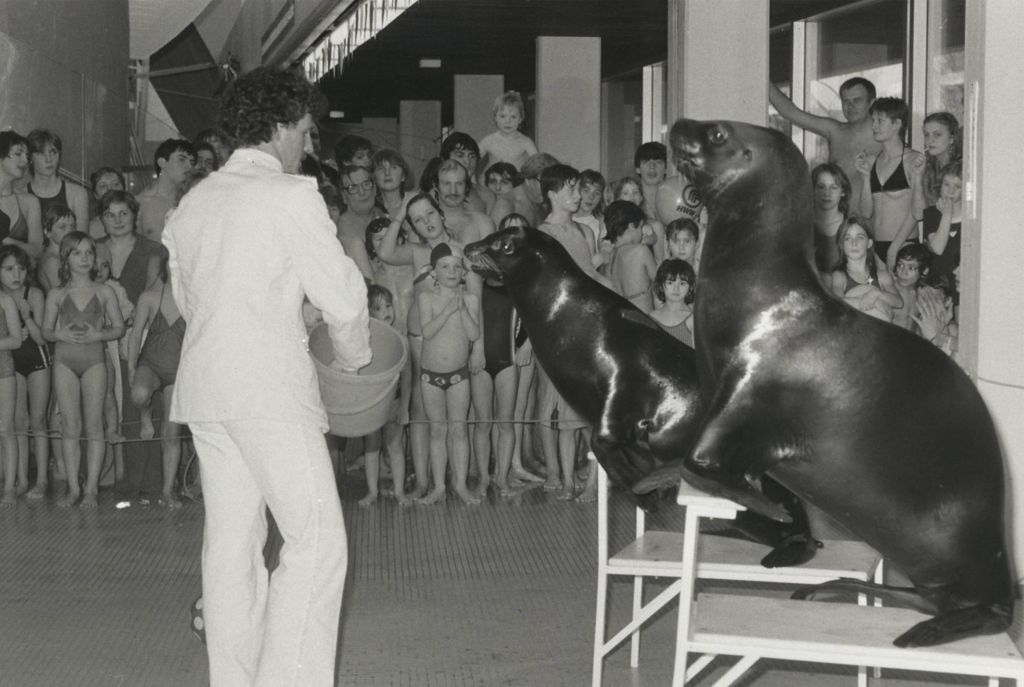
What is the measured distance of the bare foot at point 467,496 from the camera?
314 inches

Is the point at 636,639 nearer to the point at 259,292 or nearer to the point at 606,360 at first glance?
the point at 606,360

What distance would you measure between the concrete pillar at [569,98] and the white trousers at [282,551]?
40.3 ft

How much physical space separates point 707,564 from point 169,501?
4754mm

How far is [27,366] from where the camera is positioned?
8242mm

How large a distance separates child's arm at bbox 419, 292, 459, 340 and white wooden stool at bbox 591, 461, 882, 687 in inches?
134

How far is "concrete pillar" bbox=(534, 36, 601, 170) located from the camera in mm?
15766

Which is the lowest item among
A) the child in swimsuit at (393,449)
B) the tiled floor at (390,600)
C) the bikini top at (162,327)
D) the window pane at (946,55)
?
the tiled floor at (390,600)

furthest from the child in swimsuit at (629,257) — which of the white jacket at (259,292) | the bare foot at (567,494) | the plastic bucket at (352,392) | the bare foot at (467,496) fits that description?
the white jacket at (259,292)

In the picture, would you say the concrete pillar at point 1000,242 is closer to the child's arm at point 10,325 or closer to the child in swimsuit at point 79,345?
the child in swimsuit at point 79,345

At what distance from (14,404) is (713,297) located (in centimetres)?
607

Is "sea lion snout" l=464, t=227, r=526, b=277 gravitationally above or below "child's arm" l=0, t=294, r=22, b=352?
above

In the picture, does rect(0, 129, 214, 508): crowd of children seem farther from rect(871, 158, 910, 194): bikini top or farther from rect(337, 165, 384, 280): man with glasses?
rect(871, 158, 910, 194): bikini top

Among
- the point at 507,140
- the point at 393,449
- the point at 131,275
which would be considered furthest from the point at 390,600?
the point at 507,140

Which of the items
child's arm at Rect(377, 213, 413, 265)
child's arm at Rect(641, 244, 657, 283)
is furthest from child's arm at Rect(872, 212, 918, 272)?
child's arm at Rect(377, 213, 413, 265)
